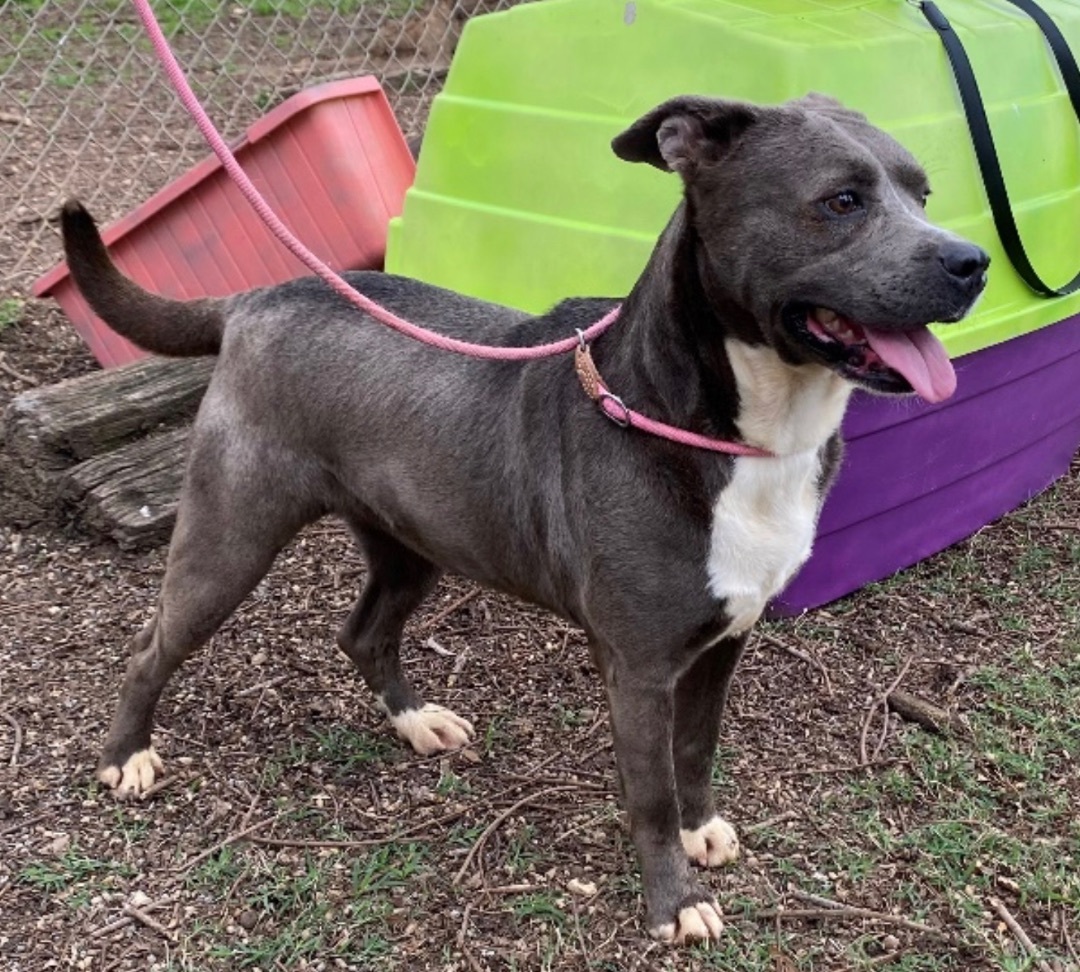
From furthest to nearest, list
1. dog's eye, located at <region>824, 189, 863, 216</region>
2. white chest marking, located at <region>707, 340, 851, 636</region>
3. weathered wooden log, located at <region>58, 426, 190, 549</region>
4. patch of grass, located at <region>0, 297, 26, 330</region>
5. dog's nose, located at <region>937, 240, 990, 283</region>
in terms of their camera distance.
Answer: patch of grass, located at <region>0, 297, 26, 330</region>
weathered wooden log, located at <region>58, 426, 190, 549</region>
white chest marking, located at <region>707, 340, 851, 636</region>
dog's eye, located at <region>824, 189, 863, 216</region>
dog's nose, located at <region>937, 240, 990, 283</region>

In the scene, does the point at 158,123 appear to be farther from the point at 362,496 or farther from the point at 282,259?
the point at 362,496

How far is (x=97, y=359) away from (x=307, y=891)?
2.65 meters

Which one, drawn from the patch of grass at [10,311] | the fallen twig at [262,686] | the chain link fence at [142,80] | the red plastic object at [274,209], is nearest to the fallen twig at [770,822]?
the fallen twig at [262,686]

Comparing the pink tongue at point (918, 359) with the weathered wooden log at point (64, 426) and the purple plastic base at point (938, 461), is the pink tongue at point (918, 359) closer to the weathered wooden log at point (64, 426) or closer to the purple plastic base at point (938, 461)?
the purple plastic base at point (938, 461)

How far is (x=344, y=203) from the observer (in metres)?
4.82

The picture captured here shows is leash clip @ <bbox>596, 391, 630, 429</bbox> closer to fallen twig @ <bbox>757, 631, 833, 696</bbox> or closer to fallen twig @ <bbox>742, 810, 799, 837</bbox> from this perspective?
fallen twig @ <bbox>742, 810, 799, 837</bbox>

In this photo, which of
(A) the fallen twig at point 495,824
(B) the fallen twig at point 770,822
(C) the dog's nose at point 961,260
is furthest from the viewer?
(B) the fallen twig at point 770,822

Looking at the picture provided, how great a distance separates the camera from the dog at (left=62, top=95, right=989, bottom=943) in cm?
239

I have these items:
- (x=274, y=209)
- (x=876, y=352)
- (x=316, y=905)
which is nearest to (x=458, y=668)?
(x=316, y=905)

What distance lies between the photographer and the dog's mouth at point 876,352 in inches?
92.4

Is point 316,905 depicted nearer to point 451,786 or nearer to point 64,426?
point 451,786

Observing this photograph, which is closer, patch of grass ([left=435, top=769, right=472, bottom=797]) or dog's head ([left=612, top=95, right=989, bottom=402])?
dog's head ([left=612, top=95, right=989, bottom=402])

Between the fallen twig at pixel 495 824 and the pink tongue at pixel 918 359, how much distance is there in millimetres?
1431

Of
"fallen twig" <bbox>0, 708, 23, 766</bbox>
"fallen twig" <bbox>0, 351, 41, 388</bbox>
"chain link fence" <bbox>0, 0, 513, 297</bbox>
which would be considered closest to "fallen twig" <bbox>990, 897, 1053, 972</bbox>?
"fallen twig" <bbox>0, 708, 23, 766</bbox>
